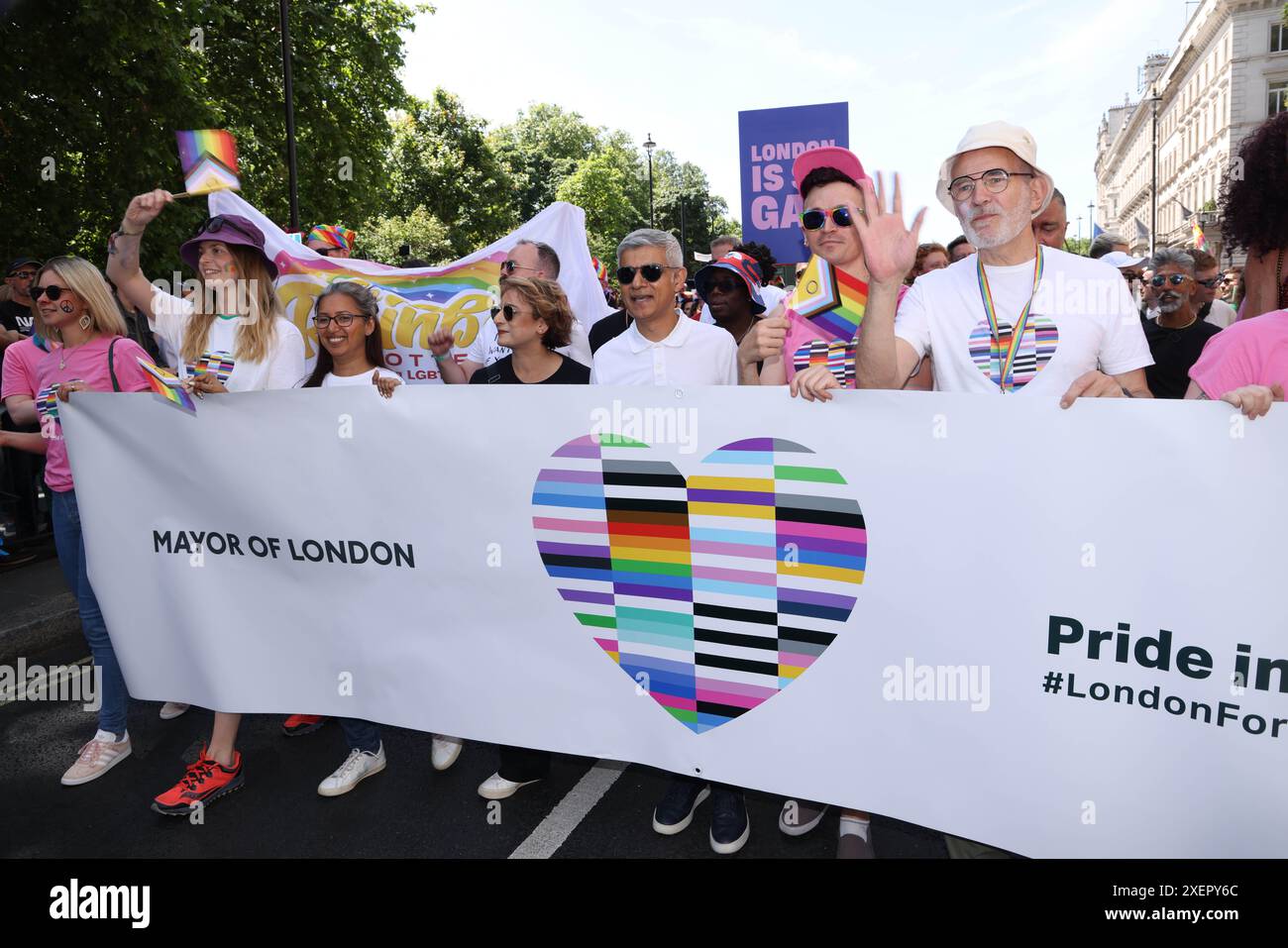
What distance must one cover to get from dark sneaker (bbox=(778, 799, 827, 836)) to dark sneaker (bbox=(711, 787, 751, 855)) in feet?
0.47

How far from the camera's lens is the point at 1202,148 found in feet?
193

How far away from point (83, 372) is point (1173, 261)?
4.94 m

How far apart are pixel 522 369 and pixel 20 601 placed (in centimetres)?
434

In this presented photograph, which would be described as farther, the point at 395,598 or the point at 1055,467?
the point at 395,598

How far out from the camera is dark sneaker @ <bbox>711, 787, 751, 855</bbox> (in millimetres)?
3244

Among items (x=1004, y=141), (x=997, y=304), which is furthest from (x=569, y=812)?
(x=1004, y=141)

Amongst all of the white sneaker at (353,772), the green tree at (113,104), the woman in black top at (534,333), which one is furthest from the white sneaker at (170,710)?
the green tree at (113,104)

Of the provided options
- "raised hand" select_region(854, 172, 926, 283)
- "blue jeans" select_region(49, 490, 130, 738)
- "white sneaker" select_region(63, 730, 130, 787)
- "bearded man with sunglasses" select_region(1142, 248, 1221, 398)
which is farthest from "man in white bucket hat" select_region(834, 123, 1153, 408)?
"white sneaker" select_region(63, 730, 130, 787)

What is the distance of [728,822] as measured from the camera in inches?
129

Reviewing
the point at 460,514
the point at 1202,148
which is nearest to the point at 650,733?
the point at 460,514

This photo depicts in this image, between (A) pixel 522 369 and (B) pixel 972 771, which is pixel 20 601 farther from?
(B) pixel 972 771

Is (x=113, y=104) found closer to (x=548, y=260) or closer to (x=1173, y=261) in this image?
(x=548, y=260)

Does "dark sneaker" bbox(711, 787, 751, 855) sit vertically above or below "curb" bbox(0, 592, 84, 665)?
below

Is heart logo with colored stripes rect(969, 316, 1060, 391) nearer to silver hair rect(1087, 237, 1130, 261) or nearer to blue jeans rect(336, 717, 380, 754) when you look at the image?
blue jeans rect(336, 717, 380, 754)
